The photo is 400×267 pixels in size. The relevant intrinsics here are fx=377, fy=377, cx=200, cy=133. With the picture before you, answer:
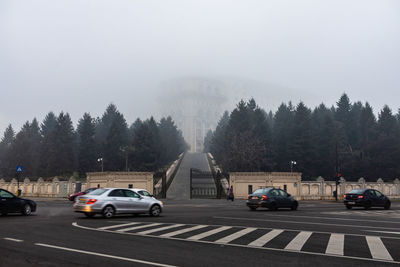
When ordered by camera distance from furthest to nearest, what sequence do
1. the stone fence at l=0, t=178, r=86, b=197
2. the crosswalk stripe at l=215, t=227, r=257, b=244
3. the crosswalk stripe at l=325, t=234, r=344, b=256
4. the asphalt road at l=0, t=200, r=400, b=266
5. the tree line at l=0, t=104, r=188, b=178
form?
1. the tree line at l=0, t=104, r=188, b=178
2. the stone fence at l=0, t=178, r=86, b=197
3. the crosswalk stripe at l=215, t=227, r=257, b=244
4. the crosswalk stripe at l=325, t=234, r=344, b=256
5. the asphalt road at l=0, t=200, r=400, b=266

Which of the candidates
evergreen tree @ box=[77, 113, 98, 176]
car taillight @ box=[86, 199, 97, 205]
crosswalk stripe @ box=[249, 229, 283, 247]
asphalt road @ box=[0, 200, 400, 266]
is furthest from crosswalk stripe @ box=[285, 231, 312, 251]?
evergreen tree @ box=[77, 113, 98, 176]

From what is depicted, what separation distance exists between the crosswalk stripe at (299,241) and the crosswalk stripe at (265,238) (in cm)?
67

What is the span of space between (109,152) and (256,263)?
8183 cm

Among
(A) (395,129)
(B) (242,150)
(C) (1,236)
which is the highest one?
(A) (395,129)

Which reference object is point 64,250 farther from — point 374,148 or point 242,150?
point 374,148

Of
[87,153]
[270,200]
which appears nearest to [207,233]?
[270,200]

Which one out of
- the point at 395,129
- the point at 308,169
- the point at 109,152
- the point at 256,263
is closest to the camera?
the point at 256,263

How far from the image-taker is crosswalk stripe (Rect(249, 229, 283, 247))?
Answer: 9.92m

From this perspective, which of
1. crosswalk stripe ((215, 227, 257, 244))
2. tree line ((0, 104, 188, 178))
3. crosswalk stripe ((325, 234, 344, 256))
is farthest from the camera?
tree line ((0, 104, 188, 178))

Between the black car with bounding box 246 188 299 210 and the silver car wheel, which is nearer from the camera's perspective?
the silver car wheel

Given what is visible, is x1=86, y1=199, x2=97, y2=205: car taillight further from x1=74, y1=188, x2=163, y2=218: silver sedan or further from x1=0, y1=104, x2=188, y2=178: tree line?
x1=0, y1=104, x2=188, y2=178: tree line

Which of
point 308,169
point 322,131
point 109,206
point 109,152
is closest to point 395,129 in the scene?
point 322,131

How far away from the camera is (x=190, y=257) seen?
26.2 feet

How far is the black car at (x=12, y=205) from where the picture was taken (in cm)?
1834
